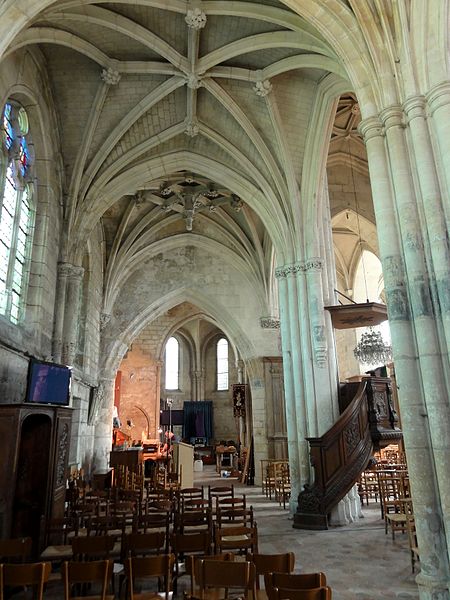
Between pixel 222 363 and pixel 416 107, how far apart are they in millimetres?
25948

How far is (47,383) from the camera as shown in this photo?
877 cm

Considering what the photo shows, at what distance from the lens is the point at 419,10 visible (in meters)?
6.30

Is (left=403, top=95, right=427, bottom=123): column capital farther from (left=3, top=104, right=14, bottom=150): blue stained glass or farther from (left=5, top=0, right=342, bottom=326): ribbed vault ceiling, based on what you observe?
(left=3, top=104, right=14, bottom=150): blue stained glass

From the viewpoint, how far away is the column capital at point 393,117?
6.24 meters

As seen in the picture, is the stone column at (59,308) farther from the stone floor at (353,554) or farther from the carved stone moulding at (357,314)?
the carved stone moulding at (357,314)

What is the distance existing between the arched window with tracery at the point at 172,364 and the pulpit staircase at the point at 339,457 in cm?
2163

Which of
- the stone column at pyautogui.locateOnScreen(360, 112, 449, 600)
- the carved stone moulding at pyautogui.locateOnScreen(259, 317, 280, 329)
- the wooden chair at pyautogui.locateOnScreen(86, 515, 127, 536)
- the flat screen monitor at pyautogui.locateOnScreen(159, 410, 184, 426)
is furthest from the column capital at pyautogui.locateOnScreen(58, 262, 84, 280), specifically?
the flat screen monitor at pyautogui.locateOnScreen(159, 410, 184, 426)

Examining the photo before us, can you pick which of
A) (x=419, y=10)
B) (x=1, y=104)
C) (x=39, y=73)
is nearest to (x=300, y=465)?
(x=419, y=10)

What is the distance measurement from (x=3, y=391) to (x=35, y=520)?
2244 millimetres

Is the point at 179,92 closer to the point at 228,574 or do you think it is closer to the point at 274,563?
the point at 274,563

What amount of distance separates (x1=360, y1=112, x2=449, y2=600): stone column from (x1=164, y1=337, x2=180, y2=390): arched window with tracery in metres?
25.2

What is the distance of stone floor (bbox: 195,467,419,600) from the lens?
533cm

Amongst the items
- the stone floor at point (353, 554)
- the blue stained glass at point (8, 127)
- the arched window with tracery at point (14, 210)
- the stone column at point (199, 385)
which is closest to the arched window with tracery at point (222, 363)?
the stone column at point (199, 385)

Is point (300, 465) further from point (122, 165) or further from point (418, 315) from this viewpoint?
point (122, 165)
